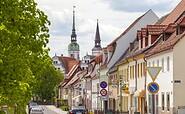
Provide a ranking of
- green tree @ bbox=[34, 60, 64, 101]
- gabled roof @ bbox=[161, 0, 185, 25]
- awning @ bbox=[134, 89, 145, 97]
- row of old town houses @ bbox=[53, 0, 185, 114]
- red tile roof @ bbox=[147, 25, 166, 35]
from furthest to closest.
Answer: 1. green tree @ bbox=[34, 60, 64, 101]
2. gabled roof @ bbox=[161, 0, 185, 25]
3. red tile roof @ bbox=[147, 25, 166, 35]
4. awning @ bbox=[134, 89, 145, 97]
5. row of old town houses @ bbox=[53, 0, 185, 114]

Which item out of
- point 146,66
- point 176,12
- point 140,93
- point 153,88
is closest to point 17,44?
point 153,88

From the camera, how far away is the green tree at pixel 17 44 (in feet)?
60.7

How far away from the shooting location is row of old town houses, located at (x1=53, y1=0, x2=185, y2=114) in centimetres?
3981

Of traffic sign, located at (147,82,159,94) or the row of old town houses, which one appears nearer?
traffic sign, located at (147,82,159,94)

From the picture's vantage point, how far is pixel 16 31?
19.2m

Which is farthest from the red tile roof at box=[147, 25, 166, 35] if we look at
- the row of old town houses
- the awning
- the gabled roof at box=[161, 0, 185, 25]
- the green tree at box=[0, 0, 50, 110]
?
the green tree at box=[0, 0, 50, 110]

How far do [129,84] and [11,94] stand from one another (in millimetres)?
40784

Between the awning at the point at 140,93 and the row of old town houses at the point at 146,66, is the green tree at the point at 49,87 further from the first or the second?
the awning at the point at 140,93

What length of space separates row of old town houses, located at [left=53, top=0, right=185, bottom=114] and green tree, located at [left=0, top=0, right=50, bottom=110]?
16.6 feet

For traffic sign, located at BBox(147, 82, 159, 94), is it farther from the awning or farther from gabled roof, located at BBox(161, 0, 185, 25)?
gabled roof, located at BBox(161, 0, 185, 25)

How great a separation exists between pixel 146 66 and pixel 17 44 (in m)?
29.2

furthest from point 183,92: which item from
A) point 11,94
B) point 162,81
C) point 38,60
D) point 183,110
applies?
point 11,94

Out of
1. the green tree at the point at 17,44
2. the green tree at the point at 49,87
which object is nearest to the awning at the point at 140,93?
the green tree at the point at 17,44

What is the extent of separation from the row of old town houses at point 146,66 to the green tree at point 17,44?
16.6 ft
